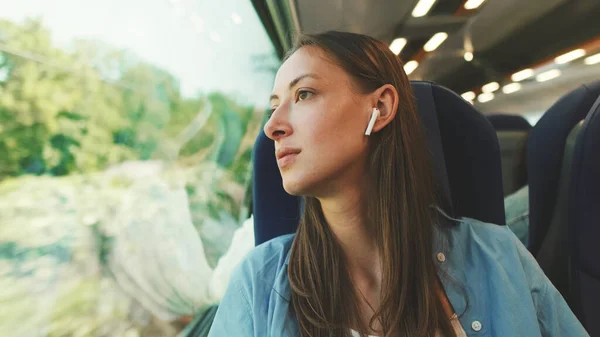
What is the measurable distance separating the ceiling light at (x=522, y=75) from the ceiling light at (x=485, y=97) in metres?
1.06

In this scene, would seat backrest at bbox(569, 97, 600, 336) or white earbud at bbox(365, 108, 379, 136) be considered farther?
seat backrest at bbox(569, 97, 600, 336)

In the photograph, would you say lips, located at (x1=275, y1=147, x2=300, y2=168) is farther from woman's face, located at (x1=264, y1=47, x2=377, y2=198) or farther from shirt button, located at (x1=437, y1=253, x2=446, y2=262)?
shirt button, located at (x1=437, y1=253, x2=446, y2=262)

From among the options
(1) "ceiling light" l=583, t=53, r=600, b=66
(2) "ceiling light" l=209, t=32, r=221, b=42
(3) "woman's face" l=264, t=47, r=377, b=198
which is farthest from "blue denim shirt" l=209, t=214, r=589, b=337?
(1) "ceiling light" l=583, t=53, r=600, b=66

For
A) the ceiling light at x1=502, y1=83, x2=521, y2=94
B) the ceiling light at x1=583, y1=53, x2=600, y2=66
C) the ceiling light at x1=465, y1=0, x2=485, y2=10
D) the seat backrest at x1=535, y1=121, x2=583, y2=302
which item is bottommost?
the seat backrest at x1=535, y1=121, x2=583, y2=302

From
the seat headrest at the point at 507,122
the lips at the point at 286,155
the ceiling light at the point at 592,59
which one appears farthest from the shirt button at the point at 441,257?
the ceiling light at the point at 592,59

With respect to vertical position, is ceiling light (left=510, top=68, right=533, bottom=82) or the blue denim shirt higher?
ceiling light (left=510, top=68, right=533, bottom=82)

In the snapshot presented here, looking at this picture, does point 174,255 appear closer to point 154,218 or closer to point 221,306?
point 154,218

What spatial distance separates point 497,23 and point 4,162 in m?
4.73

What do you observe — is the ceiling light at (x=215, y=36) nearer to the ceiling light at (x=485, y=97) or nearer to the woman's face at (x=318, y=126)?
the woman's face at (x=318, y=126)

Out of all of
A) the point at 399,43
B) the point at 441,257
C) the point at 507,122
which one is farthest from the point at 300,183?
the point at 399,43

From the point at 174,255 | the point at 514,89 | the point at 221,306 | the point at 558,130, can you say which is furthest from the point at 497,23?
the point at 221,306

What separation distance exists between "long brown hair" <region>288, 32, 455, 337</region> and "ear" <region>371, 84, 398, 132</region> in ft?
0.07

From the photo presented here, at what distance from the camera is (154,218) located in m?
1.55

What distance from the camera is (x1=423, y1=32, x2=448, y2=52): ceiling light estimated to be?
14.5ft
